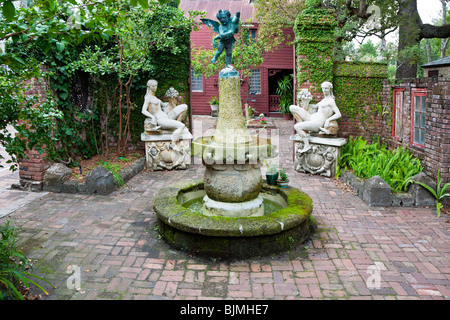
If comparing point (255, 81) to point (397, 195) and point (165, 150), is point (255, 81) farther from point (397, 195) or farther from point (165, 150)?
point (397, 195)

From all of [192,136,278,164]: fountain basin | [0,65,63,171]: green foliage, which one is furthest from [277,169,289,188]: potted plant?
[0,65,63,171]: green foliage

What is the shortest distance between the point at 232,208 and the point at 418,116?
14.6 feet

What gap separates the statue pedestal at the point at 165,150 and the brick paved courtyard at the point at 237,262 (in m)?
2.29

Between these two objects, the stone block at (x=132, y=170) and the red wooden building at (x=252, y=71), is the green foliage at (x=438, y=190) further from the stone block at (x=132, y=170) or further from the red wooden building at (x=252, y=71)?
the red wooden building at (x=252, y=71)

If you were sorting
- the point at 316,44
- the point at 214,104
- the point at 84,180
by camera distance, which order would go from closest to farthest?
the point at 84,180
the point at 316,44
the point at 214,104

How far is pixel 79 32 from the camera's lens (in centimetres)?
353

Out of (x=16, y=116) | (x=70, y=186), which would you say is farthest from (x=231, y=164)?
(x=70, y=186)

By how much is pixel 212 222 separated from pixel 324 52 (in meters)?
5.95

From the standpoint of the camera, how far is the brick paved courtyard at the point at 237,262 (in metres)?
3.73

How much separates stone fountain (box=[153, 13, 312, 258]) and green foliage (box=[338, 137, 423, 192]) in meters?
2.17

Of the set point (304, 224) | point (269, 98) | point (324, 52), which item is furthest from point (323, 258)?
point (269, 98)

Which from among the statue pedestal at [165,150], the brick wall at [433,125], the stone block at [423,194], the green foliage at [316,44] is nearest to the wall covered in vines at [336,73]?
the green foliage at [316,44]

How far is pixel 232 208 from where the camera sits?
498 cm

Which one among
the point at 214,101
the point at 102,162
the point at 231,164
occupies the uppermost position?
the point at 214,101
